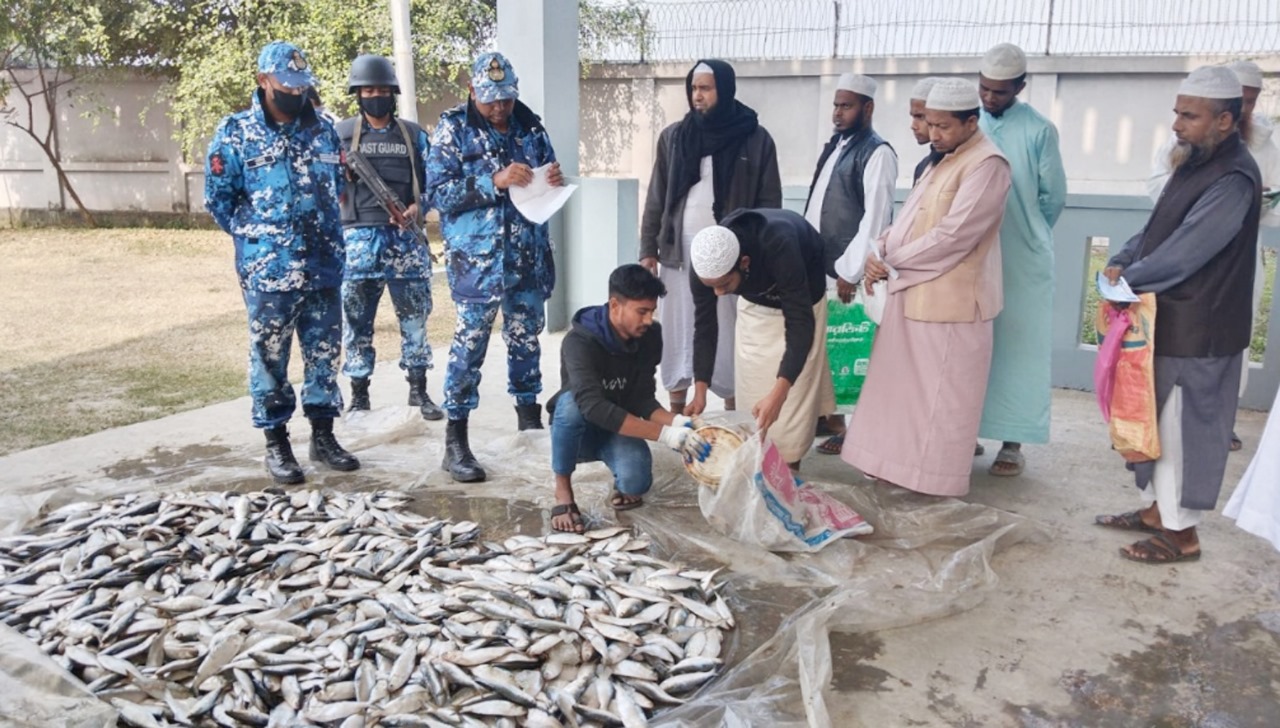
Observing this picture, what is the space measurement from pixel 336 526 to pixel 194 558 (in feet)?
1.69

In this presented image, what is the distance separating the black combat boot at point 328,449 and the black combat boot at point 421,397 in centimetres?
86

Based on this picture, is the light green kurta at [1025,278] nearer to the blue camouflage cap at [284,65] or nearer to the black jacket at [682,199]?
the black jacket at [682,199]

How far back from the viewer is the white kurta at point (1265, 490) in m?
3.26

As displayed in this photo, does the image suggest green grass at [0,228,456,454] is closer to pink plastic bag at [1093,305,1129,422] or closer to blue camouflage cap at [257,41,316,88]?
blue camouflage cap at [257,41,316,88]

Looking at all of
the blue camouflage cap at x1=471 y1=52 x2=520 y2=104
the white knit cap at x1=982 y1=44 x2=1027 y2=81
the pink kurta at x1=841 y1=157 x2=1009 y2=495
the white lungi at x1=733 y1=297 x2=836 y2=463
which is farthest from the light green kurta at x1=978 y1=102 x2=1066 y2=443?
the blue camouflage cap at x1=471 y1=52 x2=520 y2=104

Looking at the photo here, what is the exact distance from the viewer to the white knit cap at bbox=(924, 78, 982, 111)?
3.94 metres

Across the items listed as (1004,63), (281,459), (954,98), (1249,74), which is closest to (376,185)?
(281,459)

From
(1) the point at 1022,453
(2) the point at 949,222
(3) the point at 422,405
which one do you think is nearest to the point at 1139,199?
(1) the point at 1022,453

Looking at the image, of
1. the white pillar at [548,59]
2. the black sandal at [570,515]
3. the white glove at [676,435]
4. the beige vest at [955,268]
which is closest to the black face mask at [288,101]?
the black sandal at [570,515]

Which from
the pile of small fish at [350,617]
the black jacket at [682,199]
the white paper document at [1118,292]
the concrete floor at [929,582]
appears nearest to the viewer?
the pile of small fish at [350,617]

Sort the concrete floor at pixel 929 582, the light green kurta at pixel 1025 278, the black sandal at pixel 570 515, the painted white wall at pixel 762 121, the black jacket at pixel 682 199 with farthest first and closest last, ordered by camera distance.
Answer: the painted white wall at pixel 762 121 → the black jacket at pixel 682 199 → the light green kurta at pixel 1025 278 → the black sandal at pixel 570 515 → the concrete floor at pixel 929 582

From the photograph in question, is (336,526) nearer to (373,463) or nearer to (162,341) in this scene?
(373,463)

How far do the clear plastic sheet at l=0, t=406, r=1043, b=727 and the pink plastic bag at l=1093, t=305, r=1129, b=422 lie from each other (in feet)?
2.00

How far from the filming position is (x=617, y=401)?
4137mm
